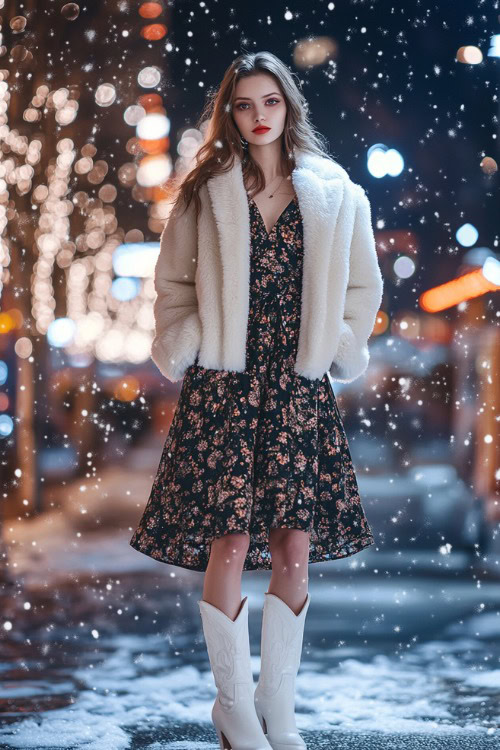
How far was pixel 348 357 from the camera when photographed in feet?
7.22

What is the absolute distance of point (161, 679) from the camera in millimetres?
2754

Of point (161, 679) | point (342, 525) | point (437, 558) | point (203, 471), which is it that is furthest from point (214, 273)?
point (437, 558)

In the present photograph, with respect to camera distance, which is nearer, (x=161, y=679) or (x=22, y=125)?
(x=161, y=679)

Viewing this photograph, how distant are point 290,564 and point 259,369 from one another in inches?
16.6

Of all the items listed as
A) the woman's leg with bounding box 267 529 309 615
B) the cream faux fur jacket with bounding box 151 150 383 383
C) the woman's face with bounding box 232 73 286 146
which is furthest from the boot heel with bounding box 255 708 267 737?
the woman's face with bounding box 232 73 286 146

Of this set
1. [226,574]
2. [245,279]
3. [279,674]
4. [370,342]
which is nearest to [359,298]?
[245,279]

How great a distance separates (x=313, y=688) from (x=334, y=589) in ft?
1.96

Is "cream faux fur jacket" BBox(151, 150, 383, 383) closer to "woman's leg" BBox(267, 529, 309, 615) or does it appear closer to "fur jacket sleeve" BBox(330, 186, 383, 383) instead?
"fur jacket sleeve" BBox(330, 186, 383, 383)

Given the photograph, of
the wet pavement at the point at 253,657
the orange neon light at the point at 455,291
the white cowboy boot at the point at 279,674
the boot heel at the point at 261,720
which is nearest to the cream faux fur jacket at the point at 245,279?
the white cowboy boot at the point at 279,674

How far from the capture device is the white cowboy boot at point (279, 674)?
6.84 feet

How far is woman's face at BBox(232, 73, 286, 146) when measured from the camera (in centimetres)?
219

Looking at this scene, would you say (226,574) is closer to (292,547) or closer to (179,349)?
(292,547)

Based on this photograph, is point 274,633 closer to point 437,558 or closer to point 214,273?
point 214,273

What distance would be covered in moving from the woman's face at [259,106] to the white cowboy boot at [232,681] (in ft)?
3.37
